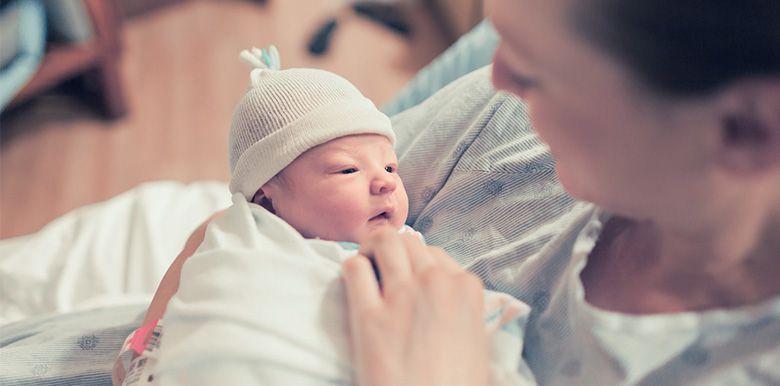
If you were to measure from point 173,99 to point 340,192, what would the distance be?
5.25ft

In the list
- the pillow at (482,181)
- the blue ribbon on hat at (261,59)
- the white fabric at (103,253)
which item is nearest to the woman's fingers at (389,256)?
the pillow at (482,181)

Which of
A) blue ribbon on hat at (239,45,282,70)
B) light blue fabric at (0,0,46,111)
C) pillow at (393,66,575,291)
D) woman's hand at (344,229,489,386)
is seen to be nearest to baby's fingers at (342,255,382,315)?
woman's hand at (344,229,489,386)

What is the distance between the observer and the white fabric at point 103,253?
109 cm

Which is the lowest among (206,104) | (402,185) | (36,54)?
(206,104)

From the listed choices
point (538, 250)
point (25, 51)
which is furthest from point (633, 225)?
point (25, 51)

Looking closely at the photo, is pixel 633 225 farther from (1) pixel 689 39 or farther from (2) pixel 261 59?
A: (2) pixel 261 59

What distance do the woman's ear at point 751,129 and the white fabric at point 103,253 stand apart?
34.7 inches

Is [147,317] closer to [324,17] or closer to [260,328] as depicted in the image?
[260,328]

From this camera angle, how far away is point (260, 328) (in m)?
0.67

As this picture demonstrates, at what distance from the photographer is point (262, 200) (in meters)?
0.93

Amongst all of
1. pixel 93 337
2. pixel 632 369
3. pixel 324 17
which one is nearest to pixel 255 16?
pixel 324 17

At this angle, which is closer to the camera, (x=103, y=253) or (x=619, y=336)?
(x=619, y=336)

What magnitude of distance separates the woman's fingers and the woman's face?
0.62ft

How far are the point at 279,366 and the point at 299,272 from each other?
0.35ft
